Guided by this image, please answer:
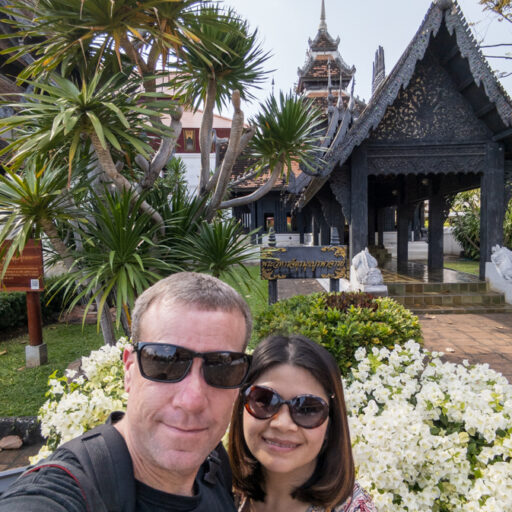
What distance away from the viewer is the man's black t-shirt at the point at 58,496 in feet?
2.64

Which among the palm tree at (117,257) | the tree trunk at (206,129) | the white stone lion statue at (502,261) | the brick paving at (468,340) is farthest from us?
the white stone lion statue at (502,261)

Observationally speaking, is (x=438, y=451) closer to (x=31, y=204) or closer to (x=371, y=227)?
(x=31, y=204)

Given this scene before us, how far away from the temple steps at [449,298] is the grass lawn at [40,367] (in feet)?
10.3

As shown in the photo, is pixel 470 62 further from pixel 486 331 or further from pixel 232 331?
pixel 232 331

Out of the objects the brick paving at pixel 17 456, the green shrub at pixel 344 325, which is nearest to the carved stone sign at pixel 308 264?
the green shrub at pixel 344 325

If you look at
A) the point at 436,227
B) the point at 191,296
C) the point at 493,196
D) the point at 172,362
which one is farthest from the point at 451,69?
the point at 172,362

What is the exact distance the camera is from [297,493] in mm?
1344

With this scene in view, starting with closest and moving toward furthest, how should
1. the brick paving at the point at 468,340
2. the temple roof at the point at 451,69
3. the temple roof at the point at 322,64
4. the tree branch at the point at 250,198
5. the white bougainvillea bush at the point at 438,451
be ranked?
the white bougainvillea bush at the point at 438,451 → the brick paving at the point at 468,340 → the tree branch at the point at 250,198 → the temple roof at the point at 451,69 → the temple roof at the point at 322,64

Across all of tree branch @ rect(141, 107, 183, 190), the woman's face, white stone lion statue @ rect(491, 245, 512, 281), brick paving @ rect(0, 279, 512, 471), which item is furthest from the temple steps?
the woman's face

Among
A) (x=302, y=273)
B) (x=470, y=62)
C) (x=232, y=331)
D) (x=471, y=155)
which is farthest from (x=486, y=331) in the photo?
(x=232, y=331)

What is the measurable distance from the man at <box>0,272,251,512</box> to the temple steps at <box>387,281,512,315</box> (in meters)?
7.47

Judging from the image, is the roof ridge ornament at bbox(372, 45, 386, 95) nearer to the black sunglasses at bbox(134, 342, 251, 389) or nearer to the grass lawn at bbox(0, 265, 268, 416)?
the grass lawn at bbox(0, 265, 268, 416)

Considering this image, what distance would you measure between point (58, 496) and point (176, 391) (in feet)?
1.05

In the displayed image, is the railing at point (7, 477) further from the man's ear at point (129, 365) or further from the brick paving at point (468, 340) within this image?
the brick paving at point (468, 340)
